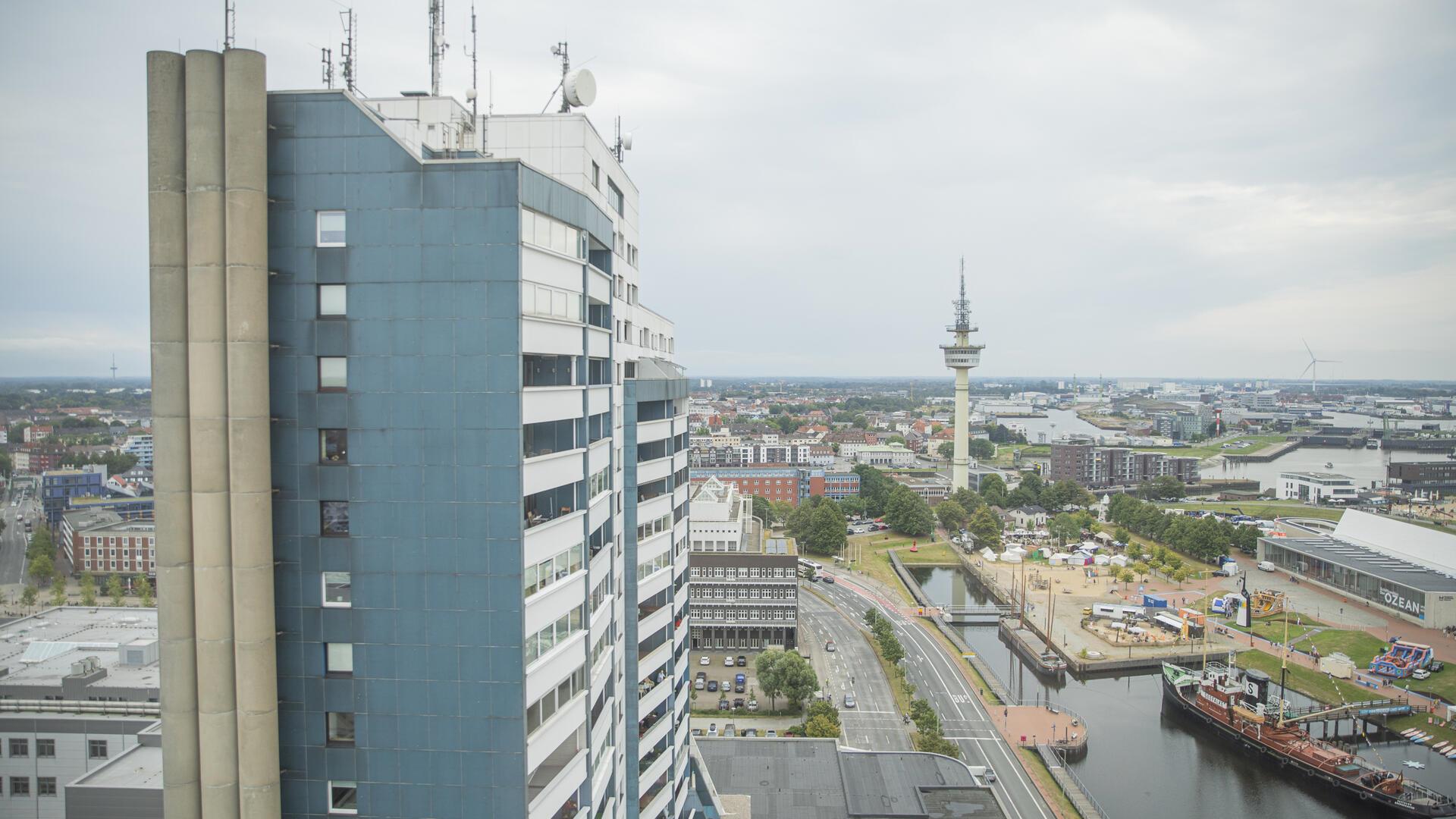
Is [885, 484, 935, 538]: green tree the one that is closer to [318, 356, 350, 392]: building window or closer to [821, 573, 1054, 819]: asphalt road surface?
[821, 573, 1054, 819]: asphalt road surface

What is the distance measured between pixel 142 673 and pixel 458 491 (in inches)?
1215

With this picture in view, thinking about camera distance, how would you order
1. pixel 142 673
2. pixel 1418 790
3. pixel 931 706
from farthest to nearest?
1. pixel 931 706
2. pixel 1418 790
3. pixel 142 673

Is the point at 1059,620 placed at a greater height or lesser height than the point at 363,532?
lesser

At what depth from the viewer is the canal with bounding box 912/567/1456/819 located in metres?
42.9

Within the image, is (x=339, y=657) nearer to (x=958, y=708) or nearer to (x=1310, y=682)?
(x=958, y=708)

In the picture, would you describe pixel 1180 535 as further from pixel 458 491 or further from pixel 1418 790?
pixel 458 491

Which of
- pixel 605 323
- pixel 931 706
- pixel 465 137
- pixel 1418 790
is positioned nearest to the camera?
pixel 465 137

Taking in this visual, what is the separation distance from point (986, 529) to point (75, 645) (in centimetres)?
8955

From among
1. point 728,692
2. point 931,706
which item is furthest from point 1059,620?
point 728,692

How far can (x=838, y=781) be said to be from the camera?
36.1 m

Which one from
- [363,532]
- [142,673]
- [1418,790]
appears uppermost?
[363,532]

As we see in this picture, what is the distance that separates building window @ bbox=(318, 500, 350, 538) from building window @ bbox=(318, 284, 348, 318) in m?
2.76

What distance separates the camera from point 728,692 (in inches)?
2156

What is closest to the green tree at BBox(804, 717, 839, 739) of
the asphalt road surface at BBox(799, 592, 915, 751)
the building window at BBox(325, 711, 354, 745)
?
the asphalt road surface at BBox(799, 592, 915, 751)
